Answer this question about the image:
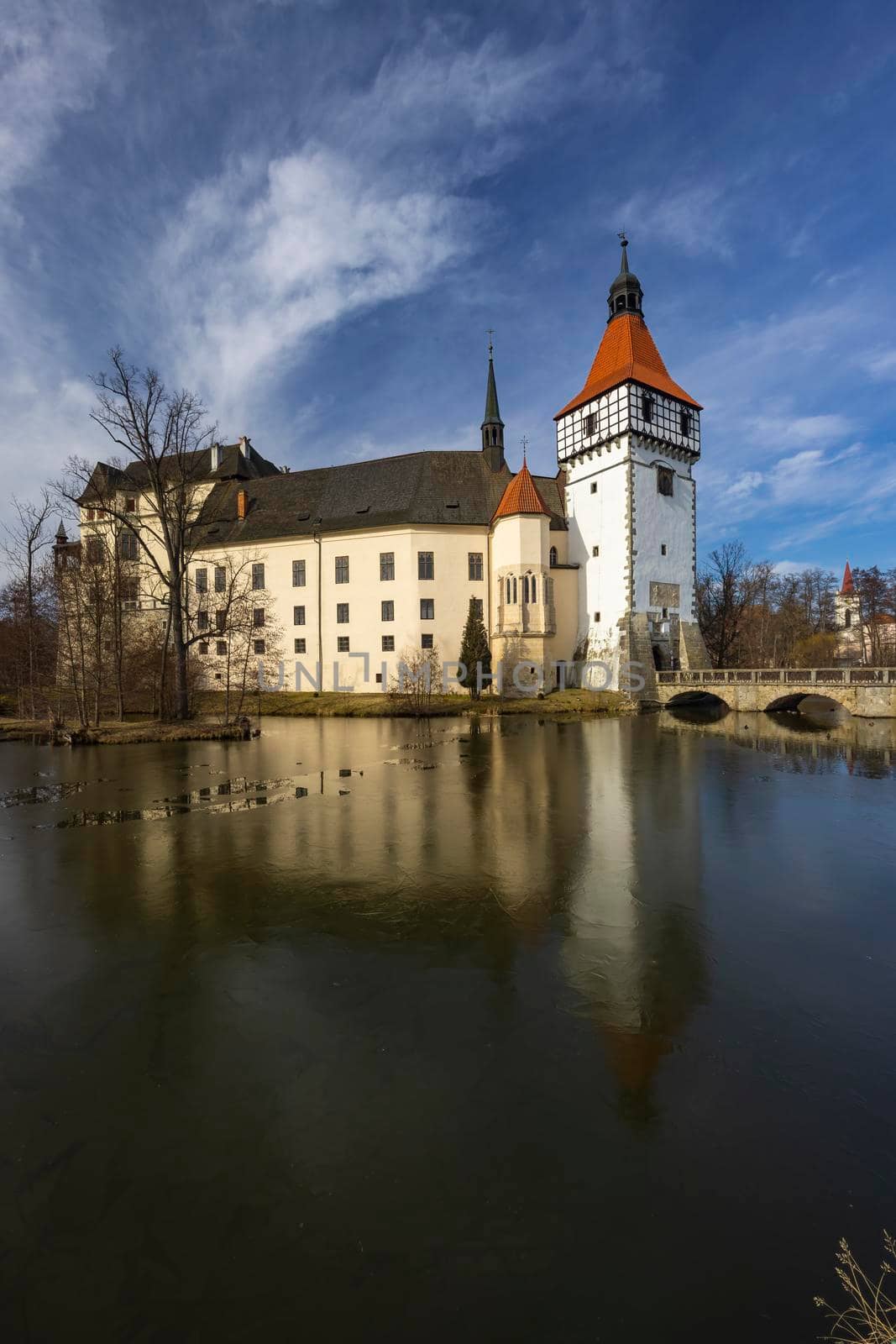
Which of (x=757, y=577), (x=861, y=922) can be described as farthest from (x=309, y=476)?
(x=861, y=922)

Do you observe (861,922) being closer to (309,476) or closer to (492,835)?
(492,835)

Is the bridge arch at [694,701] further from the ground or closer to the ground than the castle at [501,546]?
closer to the ground

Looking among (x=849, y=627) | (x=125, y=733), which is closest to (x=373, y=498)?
(x=125, y=733)

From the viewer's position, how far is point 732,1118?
3.45 meters

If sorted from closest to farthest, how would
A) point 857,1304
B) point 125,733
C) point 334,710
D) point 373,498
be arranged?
1. point 857,1304
2. point 125,733
3. point 334,710
4. point 373,498

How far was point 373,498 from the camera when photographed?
4562cm

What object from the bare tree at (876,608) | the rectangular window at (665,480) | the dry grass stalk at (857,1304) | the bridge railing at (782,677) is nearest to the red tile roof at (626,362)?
the rectangular window at (665,480)

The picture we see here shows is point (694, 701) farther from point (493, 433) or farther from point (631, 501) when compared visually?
point (493, 433)

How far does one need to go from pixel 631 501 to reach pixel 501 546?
29.1 ft

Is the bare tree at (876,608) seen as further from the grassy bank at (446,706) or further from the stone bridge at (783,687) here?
the grassy bank at (446,706)

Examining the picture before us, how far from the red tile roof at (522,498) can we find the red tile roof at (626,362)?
7.59 metres

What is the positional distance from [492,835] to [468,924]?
10.8 ft

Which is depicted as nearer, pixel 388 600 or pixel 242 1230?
pixel 242 1230

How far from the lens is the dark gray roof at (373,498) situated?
43.4 meters
